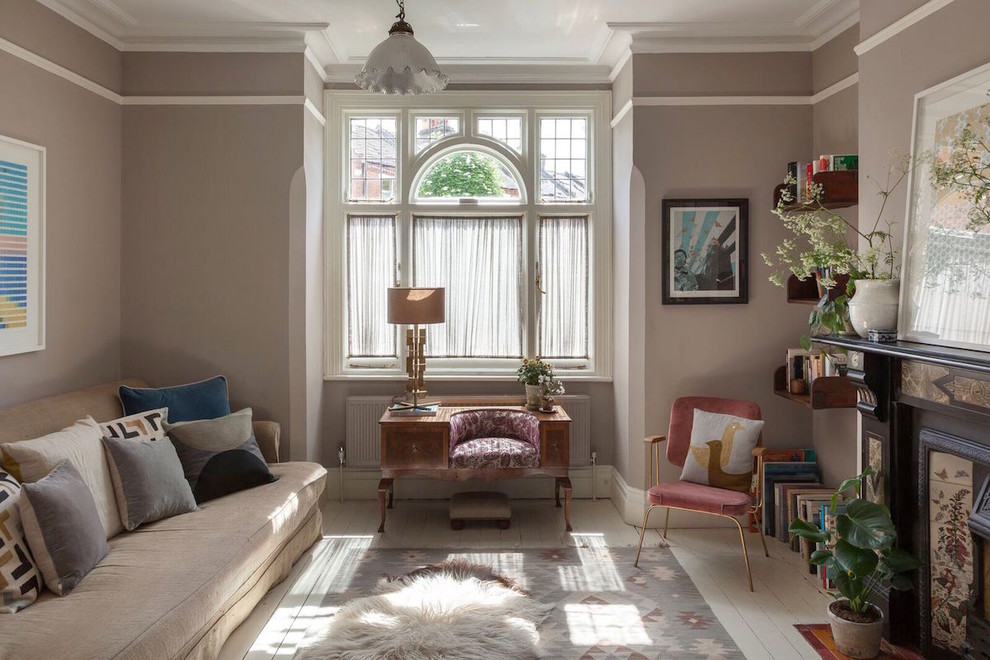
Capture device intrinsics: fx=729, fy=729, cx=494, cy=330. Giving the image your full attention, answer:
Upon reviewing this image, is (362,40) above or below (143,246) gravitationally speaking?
above

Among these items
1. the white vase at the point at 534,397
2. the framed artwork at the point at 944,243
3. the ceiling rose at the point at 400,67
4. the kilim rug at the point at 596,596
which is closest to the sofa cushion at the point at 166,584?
the kilim rug at the point at 596,596

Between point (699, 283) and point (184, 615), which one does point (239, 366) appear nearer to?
point (184, 615)

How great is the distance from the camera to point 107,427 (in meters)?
3.55

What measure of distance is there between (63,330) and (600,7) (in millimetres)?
3581

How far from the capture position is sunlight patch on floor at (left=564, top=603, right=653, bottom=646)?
3182 millimetres

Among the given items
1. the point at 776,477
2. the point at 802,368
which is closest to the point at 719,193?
the point at 802,368

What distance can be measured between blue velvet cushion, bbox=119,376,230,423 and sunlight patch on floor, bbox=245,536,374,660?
103cm

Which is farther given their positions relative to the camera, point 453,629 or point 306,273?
point 306,273

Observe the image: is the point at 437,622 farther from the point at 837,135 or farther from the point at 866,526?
the point at 837,135

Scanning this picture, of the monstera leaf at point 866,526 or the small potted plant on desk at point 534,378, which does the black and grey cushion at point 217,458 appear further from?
the monstera leaf at point 866,526

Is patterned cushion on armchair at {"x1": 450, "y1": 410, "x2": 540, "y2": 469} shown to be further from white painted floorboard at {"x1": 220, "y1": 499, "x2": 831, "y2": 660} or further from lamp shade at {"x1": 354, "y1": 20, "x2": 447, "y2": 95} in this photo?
lamp shade at {"x1": 354, "y1": 20, "x2": 447, "y2": 95}

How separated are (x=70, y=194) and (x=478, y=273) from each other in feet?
8.68

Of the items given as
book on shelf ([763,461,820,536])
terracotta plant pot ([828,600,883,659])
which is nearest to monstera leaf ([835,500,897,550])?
terracotta plant pot ([828,600,883,659])

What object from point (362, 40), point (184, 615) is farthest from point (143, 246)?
point (184, 615)
